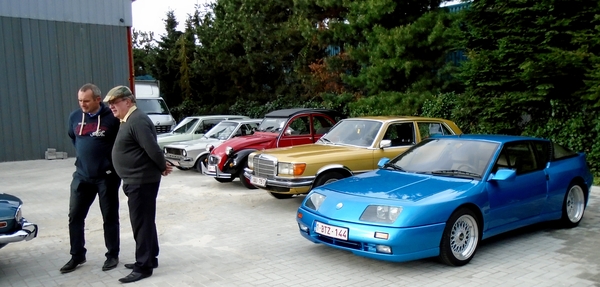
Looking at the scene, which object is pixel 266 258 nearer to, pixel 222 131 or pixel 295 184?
pixel 295 184

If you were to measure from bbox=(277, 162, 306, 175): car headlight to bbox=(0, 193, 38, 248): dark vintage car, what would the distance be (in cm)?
373

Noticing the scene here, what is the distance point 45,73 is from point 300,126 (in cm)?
1035

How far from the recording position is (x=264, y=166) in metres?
8.28

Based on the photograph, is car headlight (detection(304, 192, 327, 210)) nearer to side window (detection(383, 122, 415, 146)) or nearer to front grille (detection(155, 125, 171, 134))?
side window (detection(383, 122, 415, 146))

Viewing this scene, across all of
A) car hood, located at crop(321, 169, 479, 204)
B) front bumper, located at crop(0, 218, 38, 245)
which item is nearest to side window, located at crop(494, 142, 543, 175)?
car hood, located at crop(321, 169, 479, 204)

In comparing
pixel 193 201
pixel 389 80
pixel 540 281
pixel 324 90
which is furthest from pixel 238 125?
pixel 540 281

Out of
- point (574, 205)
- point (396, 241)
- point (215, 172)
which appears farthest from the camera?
point (215, 172)

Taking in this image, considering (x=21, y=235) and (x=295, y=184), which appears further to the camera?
(x=295, y=184)

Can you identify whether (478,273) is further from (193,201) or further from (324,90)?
(324,90)

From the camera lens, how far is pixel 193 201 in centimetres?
921

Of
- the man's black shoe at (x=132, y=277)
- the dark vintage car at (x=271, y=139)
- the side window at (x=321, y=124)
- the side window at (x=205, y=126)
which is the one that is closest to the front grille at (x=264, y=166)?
the dark vintage car at (x=271, y=139)

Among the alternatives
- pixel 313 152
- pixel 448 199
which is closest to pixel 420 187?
pixel 448 199

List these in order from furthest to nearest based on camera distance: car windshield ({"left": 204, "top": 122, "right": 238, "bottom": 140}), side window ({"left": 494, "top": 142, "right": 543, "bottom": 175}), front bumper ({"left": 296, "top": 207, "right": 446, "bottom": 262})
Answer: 1. car windshield ({"left": 204, "top": 122, "right": 238, "bottom": 140})
2. side window ({"left": 494, "top": 142, "right": 543, "bottom": 175})
3. front bumper ({"left": 296, "top": 207, "right": 446, "bottom": 262})

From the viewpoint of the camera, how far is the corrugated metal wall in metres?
15.9
